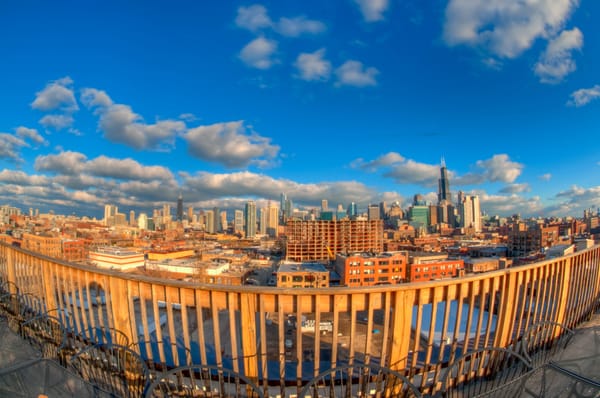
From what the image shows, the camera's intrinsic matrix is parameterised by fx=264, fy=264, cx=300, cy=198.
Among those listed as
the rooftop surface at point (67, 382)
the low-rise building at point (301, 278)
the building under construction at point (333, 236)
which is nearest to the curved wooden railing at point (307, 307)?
the rooftop surface at point (67, 382)

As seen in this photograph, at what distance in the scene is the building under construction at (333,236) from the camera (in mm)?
55688

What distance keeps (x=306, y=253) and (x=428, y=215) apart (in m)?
110

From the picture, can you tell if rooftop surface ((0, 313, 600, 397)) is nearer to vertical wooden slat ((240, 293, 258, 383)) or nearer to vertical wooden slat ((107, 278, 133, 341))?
vertical wooden slat ((107, 278, 133, 341))

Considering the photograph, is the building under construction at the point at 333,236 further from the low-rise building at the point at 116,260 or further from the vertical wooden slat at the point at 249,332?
the vertical wooden slat at the point at 249,332

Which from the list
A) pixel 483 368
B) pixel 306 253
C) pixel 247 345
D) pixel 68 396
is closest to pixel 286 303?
pixel 247 345

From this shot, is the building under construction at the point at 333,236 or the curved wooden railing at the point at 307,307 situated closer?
the curved wooden railing at the point at 307,307

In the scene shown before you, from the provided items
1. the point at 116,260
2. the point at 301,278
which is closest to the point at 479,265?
the point at 301,278

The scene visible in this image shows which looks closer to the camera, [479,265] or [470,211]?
[479,265]

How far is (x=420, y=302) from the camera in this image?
9.55 feet

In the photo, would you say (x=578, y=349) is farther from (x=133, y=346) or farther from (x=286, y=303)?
(x=133, y=346)

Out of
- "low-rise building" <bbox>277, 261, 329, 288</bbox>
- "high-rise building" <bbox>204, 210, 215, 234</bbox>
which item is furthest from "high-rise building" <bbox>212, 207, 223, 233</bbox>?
"low-rise building" <bbox>277, 261, 329, 288</bbox>

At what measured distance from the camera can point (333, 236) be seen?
56906 millimetres

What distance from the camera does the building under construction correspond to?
5569 centimetres

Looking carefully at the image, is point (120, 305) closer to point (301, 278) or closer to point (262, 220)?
point (301, 278)
